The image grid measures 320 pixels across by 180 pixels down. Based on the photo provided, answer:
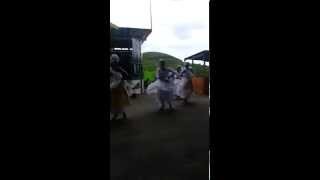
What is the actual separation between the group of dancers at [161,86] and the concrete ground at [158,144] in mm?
153

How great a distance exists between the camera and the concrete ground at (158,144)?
2.61 metres

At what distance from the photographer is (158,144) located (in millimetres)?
3410

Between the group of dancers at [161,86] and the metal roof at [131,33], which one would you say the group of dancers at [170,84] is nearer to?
the group of dancers at [161,86]

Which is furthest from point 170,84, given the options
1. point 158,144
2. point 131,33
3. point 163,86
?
point 158,144

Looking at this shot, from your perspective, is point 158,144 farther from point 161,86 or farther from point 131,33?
point 131,33

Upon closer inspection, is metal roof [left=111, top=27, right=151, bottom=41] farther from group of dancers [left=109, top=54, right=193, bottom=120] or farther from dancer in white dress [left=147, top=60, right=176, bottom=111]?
dancer in white dress [left=147, top=60, right=176, bottom=111]

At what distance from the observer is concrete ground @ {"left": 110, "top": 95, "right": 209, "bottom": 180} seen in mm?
2605

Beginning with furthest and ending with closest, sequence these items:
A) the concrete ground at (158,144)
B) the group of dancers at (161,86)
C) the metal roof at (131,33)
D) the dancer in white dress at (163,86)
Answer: the dancer in white dress at (163,86) < the metal roof at (131,33) < the group of dancers at (161,86) < the concrete ground at (158,144)

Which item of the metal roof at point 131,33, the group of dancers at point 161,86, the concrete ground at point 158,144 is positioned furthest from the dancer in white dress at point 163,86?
the metal roof at point 131,33
